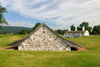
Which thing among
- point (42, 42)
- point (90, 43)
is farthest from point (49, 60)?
point (90, 43)

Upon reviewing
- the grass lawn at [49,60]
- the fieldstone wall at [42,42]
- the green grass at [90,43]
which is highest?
the fieldstone wall at [42,42]

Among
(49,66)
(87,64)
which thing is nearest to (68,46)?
(87,64)

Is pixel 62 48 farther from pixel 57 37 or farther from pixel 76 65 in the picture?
pixel 76 65

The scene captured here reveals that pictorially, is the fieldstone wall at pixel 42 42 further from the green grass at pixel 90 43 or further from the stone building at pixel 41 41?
the green grass at pixel 90 43

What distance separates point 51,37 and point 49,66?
6.04 meters

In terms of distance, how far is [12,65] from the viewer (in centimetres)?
560

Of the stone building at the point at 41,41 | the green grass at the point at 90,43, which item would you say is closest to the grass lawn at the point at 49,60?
the stone building at the point at 41,41

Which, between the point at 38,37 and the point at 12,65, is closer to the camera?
the point at 12,65

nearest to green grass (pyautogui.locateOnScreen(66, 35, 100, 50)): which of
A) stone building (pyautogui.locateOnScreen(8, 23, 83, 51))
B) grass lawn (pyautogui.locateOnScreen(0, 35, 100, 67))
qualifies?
stone building (pyautogui.locateOnScreen(8, 23, 83, 51))

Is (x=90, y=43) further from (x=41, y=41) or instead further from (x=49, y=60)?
(x=49, y=60)

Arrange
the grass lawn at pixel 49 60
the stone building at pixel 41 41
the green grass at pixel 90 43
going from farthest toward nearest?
the green grass at pixel 90 43 < the stone building at pixel 41 41 < the grass lawn at pixel 49 60

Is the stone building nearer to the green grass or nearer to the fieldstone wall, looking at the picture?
the fieldstone wall

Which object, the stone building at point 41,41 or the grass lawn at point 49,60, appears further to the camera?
the stone building at point 41,41

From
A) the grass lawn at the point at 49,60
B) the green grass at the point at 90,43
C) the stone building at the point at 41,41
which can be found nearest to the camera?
the grass lawn at the point at 49,60
